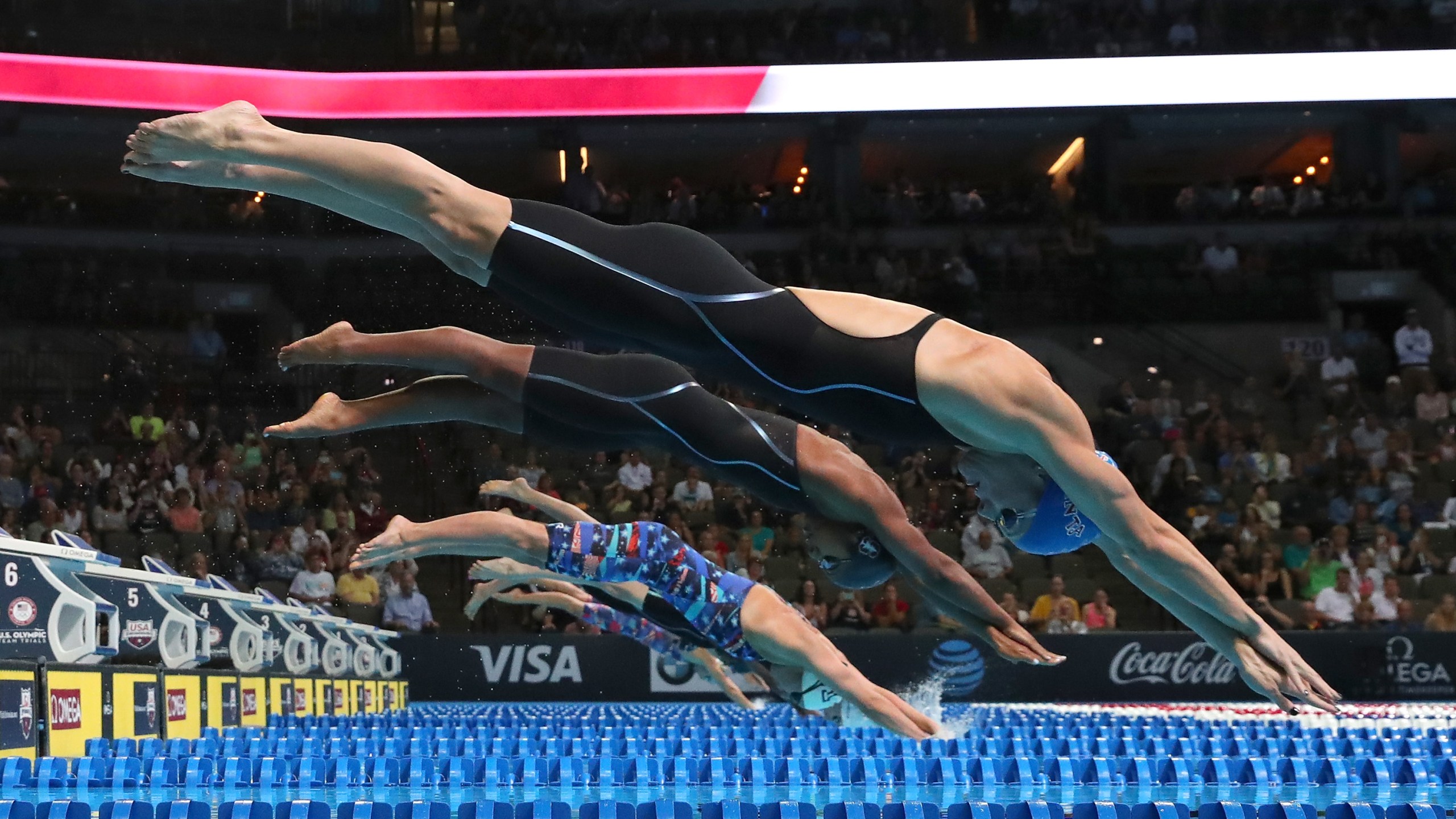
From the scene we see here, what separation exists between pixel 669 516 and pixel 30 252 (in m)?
9.12

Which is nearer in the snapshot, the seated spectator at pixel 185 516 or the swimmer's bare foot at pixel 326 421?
the swimmer's bare foot at pixel 326 421

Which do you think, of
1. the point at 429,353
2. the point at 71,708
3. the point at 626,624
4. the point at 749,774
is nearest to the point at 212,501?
the point at 626,624

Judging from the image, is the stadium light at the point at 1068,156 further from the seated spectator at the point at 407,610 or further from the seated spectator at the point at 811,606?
the seated spectator at the point at 407,610

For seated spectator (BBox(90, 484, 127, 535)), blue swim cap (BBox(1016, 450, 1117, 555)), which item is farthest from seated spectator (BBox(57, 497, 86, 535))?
blue swim cap (BBox(1016, 450, 1117, 555))

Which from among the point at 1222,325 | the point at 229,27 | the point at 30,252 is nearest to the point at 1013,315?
the point at 1222,325

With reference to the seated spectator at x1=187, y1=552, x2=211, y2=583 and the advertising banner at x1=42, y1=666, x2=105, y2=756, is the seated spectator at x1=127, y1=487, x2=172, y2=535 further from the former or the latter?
the advertising banner at x1=42, y1=666, x2=105, y2=756

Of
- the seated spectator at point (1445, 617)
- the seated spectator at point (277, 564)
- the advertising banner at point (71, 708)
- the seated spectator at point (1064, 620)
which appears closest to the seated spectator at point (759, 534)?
the seated spectator at point (1064, 620)

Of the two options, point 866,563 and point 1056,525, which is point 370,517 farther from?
point 1056,525

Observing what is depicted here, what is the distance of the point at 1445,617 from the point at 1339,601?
3.30 feet

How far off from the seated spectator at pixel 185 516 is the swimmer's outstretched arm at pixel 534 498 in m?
6.78

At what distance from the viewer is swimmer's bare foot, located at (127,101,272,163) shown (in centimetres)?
357

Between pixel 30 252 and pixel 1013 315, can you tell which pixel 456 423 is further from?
pixel 1013 315

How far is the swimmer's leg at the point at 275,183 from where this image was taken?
12.0 ft

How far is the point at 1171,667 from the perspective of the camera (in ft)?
45.5
